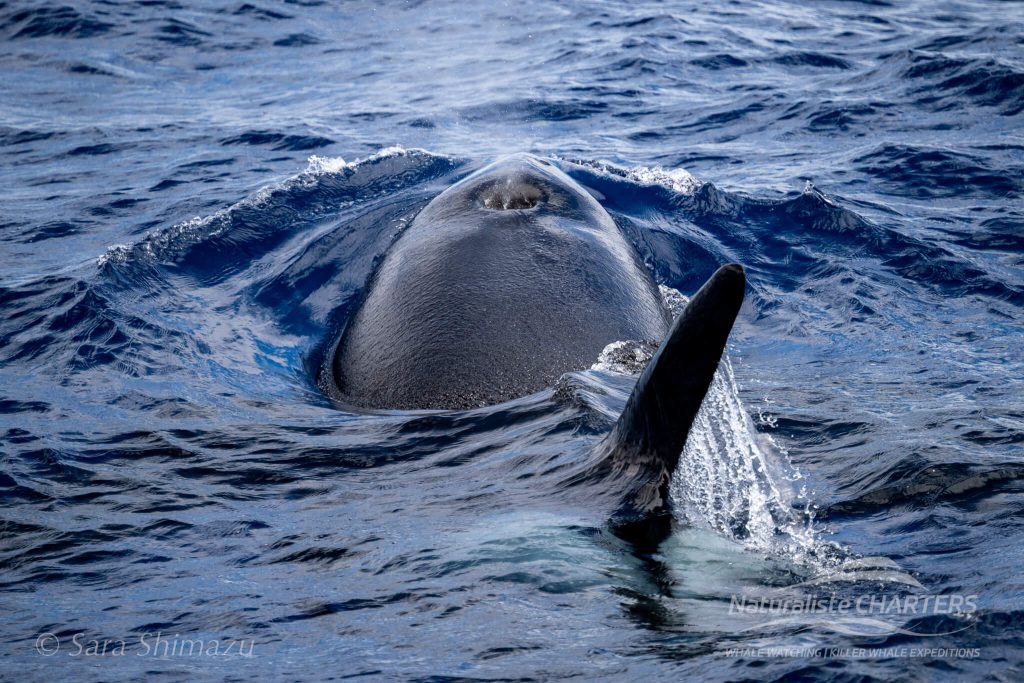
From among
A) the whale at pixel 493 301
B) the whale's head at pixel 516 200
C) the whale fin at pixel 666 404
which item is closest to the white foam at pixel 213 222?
the whale at pixel 493 301

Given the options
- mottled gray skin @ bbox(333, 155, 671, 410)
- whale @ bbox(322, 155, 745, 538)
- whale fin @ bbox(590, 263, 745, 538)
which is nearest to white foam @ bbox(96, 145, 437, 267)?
whale @ bbox(322, 155, 745, 538)

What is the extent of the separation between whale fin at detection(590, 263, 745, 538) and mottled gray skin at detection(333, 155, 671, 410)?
2018 mm

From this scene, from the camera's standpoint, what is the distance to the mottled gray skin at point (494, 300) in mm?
8148

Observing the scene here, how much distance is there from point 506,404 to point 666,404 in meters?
2.43

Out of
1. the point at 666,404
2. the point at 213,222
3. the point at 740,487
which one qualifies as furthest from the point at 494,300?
the point at 213,222

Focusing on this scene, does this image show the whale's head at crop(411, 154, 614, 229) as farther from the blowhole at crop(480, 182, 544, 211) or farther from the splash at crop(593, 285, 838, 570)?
the splash at crop(593, 285, 838, 570)

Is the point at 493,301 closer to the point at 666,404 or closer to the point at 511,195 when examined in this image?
the point at 511,195

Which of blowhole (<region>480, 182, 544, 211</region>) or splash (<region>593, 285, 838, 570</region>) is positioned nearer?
splash (<region>593, 285, 838, 570</region>)

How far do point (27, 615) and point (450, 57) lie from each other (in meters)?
20.5

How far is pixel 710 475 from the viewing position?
21.0 ft

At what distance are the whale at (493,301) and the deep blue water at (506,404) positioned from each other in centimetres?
38

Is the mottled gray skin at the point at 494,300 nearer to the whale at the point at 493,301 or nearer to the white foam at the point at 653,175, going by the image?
the whale at the point at 493,301

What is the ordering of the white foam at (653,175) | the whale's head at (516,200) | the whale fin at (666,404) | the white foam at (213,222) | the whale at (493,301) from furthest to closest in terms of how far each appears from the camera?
the white foam at (653,175) → the white foam at (213,222) → the whale's head at (516,200) → the whale at (493,301) → the whale fin at (666,404)

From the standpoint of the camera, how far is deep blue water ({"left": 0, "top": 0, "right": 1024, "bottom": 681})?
514 cm
